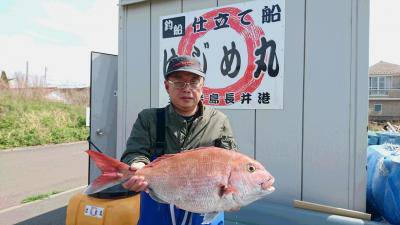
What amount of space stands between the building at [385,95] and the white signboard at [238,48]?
108ft

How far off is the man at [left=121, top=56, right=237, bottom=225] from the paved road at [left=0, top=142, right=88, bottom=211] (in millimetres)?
5586

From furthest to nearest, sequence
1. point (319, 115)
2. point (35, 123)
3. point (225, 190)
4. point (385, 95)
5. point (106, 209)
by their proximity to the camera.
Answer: point (385, 95), point (35, 123), point (319, 115), point (106, 209), point (225, 190)

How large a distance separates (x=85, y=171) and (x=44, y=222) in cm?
455

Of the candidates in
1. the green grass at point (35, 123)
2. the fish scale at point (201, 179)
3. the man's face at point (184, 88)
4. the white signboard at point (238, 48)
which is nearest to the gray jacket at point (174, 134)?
the man's face at point (184, 88)

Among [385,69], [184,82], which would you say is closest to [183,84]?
[184,82]

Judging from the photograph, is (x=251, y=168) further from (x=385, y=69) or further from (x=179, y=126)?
(x=385, y=69)

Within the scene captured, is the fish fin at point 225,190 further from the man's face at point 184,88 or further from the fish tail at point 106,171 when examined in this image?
the man's face at point 184,88

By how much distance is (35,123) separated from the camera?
1706 cm

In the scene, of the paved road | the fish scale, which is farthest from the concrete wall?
the paved road

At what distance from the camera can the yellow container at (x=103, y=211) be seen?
11.8ft

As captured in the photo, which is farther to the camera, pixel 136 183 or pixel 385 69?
pixel 385 69

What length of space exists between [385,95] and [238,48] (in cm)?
3605

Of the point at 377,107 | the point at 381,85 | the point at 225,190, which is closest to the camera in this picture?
the point at 225,190

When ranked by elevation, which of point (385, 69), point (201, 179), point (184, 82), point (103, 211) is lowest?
point (103, 211)
